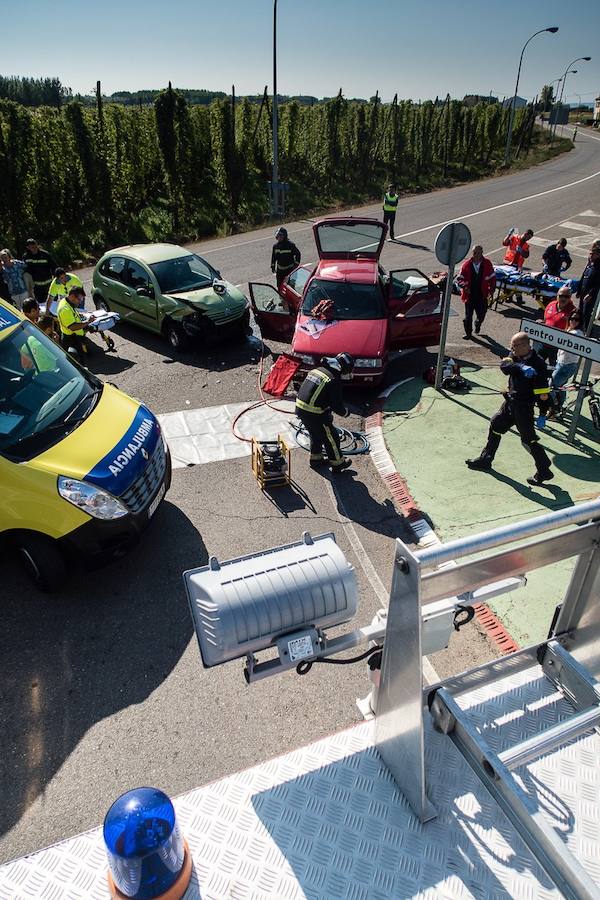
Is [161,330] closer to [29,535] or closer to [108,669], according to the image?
[29,535]

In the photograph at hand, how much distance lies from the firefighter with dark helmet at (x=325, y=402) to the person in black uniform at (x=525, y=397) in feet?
5.95

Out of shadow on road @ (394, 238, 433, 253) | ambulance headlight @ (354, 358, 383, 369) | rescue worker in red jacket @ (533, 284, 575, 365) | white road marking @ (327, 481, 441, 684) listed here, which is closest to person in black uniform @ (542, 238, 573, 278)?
rescue worker in red jacket @ (533, 284, 575, 365)

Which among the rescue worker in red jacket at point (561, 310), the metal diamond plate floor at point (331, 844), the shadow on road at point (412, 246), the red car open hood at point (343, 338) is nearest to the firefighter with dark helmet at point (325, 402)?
the red car open hood at point (343, 338)

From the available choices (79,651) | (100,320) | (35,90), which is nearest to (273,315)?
(100,320)

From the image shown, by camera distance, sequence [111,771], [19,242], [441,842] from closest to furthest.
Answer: [441,842], [111,771], [19,242]

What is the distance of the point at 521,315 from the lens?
1274 centimetres

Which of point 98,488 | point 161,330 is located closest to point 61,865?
point 98,488

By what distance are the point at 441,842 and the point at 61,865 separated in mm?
1452

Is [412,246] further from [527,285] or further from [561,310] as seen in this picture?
[561,310]

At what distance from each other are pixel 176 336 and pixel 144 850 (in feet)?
31.4

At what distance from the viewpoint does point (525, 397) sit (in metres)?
6.45

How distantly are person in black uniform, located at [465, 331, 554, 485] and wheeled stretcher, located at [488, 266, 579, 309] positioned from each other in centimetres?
606

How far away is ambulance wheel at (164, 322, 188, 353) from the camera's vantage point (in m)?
10.6

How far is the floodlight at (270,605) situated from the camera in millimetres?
2523
